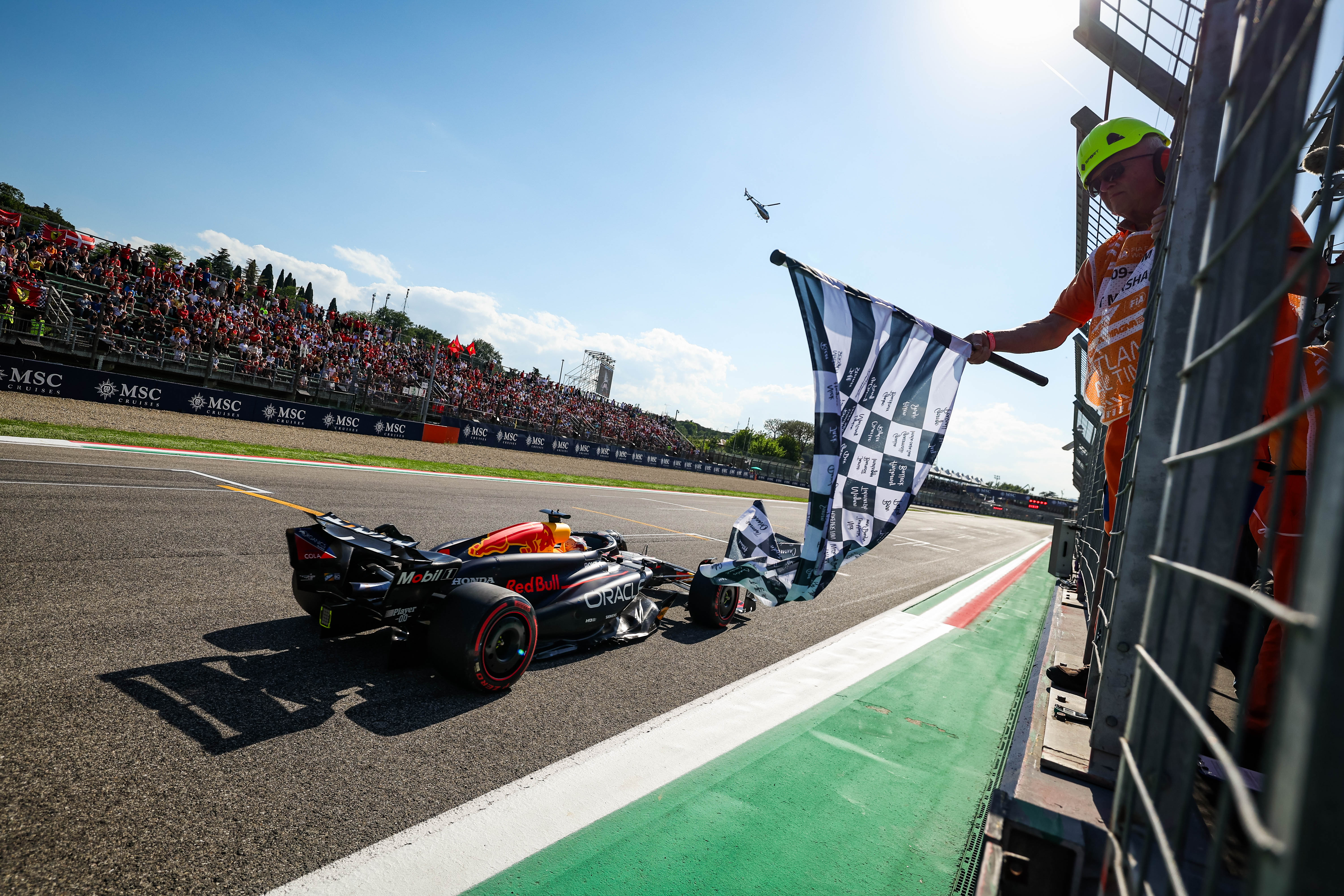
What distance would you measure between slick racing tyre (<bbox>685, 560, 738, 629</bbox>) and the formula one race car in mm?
346

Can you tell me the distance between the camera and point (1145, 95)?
2.81 metres

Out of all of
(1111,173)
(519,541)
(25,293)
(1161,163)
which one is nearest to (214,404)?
(25,293)

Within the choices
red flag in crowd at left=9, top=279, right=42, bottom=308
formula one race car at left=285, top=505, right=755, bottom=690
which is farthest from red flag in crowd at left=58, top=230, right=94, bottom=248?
formula one race car at left=285, top=505, right=755, bottom=690

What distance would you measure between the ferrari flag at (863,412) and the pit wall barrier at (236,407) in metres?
16.7

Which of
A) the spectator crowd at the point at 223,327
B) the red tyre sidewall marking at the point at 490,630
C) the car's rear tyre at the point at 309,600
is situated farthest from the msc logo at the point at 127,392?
the red tyre sidewall marking at the point at 490,630

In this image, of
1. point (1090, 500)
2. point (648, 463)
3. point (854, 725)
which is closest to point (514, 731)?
point (854, 725)

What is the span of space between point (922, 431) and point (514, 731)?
223 centimetres

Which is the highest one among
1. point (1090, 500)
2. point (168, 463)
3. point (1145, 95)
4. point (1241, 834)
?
point (1145, 95)

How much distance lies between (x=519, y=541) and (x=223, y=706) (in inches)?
74.9

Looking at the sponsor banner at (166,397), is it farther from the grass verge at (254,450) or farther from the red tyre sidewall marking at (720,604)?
the red tyre sidewall marking at (720,604)

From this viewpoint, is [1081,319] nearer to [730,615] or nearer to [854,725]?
[854,725]

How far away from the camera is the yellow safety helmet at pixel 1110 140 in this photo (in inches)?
100.0

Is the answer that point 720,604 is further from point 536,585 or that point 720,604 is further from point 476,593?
point 476,593

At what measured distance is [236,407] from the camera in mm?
17031
